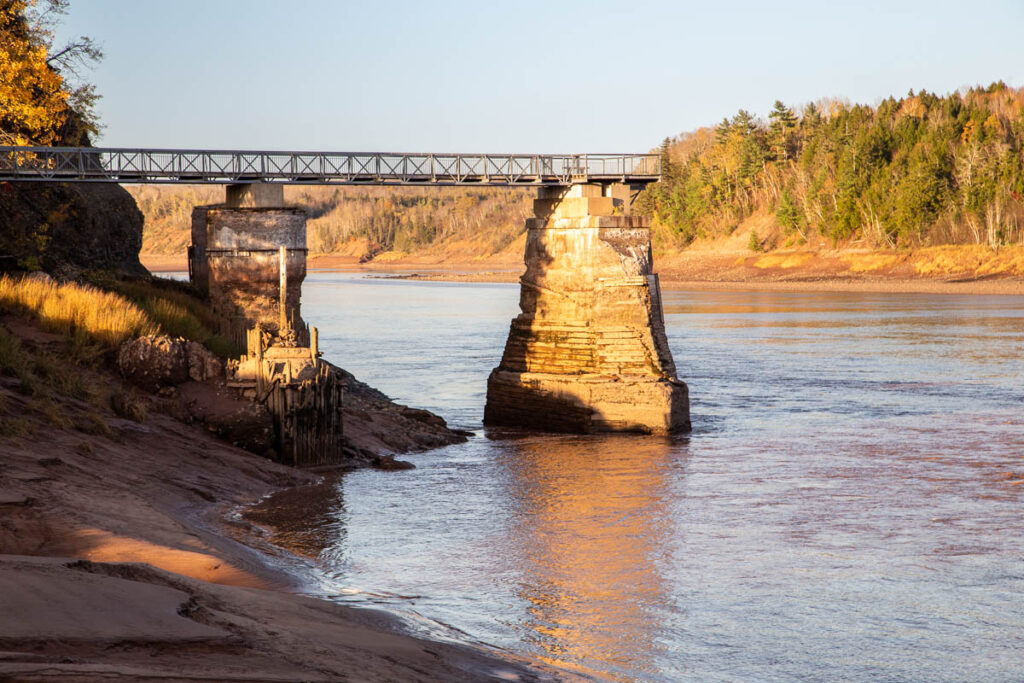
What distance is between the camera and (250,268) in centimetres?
2391

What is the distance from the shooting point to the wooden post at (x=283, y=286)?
23.8m

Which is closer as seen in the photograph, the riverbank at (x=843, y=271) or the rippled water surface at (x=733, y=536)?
the rippled water surface at (x=733, y=536)

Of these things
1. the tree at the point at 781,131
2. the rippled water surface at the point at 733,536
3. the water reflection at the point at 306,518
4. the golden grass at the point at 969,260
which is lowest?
the rippled water surface at the point at 733,536

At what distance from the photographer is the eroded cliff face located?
24.7 metres

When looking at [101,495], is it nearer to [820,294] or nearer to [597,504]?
[597,504]

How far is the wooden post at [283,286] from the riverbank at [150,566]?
521 centimetres

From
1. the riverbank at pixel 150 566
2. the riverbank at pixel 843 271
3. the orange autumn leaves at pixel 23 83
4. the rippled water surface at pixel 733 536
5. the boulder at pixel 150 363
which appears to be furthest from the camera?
the riverbank at pixel 843 271

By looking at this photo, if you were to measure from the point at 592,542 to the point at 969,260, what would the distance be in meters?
82.9

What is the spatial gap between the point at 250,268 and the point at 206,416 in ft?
18.7

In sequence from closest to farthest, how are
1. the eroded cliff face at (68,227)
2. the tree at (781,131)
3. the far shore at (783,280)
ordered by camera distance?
the eroded cliff face at (68,227), the far shore at (783,280), the tree at (781,131)

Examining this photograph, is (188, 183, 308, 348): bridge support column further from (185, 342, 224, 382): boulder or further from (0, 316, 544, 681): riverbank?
(0, 316, 544, 681): riverbank

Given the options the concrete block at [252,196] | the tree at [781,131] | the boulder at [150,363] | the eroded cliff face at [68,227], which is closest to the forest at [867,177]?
the tree at [781,131]

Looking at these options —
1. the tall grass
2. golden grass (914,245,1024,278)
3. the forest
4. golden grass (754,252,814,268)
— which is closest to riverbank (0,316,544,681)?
the tall grass

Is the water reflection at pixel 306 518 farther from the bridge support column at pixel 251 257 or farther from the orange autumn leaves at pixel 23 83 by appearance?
the orange autumn leaves at pixel 23 83
